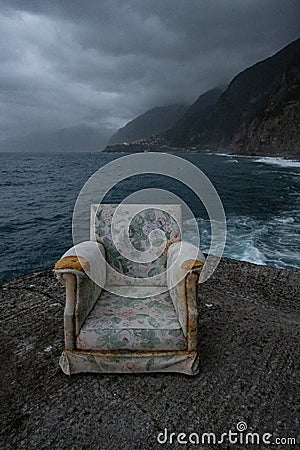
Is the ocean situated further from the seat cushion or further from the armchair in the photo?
the seat cushion

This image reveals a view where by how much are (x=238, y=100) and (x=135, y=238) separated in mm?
94428

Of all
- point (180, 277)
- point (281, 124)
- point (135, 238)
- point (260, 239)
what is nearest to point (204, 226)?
point (260, 239)

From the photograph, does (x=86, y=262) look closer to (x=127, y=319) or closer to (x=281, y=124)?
(x=127, y=319)

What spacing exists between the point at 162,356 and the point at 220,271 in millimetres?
2127

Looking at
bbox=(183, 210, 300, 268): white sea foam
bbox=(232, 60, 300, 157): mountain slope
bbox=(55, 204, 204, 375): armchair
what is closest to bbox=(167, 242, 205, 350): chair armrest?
bbox=(55, 204, 204, 375): armchair

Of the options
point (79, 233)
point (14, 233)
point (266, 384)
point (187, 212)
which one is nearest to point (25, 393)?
point (266, 384)

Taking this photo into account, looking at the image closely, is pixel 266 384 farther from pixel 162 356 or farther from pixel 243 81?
pixel 243 81

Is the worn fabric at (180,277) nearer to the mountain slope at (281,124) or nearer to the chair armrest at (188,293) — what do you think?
the chair armrest at (188,293)

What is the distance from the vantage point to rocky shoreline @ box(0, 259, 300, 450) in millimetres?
1632

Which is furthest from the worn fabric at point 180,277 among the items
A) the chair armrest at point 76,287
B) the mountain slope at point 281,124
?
the mountain slope at point 281,124

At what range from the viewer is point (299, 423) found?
1.66 m

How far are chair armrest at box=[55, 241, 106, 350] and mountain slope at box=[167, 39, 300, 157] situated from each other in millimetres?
77486

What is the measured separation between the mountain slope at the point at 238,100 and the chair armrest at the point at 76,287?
254 feet

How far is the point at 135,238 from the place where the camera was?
2.57m
